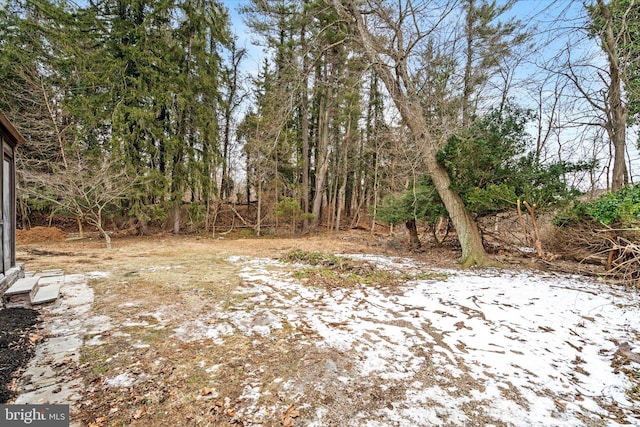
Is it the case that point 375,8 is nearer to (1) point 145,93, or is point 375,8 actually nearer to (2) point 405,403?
(2) point 405,403

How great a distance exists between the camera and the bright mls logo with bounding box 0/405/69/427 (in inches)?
65.8

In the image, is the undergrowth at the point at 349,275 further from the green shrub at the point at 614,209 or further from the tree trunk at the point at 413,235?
the tree trunk at the point at 413,235

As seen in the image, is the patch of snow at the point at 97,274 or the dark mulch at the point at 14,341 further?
the patch of snow at the point at 97,274

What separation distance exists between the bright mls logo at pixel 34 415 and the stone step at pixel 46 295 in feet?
7.87

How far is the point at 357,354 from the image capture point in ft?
8.07

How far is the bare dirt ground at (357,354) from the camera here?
177 centimetres

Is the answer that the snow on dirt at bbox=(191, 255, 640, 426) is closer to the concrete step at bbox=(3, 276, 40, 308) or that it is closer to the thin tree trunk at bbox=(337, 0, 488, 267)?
the thin tree trunk at bbox=(337, 0, 488, 267)

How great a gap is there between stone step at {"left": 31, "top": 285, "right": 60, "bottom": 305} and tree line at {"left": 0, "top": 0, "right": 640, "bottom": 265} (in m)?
4.50

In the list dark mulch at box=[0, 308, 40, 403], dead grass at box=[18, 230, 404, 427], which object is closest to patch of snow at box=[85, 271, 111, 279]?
dead grass at box=[18, 230, 404, 427]

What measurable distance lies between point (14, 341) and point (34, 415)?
4.40 feet

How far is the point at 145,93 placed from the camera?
35.6 feet

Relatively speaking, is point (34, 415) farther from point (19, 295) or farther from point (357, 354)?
point (19, 295)

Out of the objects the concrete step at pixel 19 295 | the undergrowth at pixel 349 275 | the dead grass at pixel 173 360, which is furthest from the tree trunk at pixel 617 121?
the concrete step at pixel 19 295

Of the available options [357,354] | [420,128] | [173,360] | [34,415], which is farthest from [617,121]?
[34,415]
